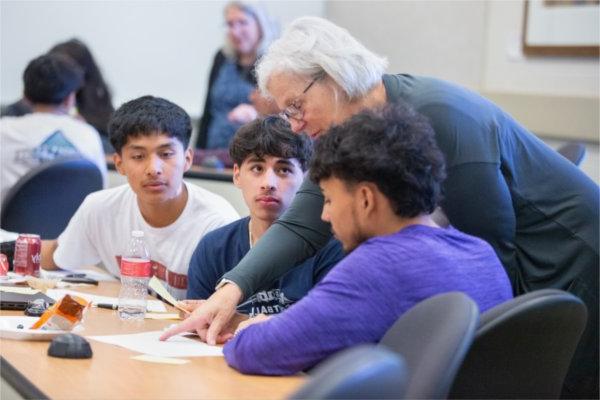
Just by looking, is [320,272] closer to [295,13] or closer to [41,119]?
[41,119]

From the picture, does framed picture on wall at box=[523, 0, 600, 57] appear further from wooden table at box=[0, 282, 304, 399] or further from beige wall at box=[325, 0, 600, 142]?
wooden table at box=[0, 282, 304, 399]

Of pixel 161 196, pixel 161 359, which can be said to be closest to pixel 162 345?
pixel 161 359

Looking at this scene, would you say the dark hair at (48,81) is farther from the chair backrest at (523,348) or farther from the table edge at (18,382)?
the chair backrest at (523,348)

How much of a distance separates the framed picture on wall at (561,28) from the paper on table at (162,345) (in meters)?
3.56

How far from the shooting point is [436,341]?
147 centimetres

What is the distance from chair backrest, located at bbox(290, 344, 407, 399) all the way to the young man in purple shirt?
69 cm

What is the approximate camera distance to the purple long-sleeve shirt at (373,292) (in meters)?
1.79

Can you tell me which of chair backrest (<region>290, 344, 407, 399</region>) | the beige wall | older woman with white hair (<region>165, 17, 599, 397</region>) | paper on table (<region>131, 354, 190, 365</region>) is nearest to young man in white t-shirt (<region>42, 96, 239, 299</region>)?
older woman with white hair (<region>165, 17, 599, 397</region>)

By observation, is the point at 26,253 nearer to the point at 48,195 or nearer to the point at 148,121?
the point at 148,121

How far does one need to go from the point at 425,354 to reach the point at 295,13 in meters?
5.97

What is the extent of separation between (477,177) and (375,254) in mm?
442

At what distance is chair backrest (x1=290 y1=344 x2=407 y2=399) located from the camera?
1.04m

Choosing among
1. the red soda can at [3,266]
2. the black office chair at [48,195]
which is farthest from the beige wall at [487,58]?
the red soda can at [3,266]

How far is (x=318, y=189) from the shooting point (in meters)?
2.36
